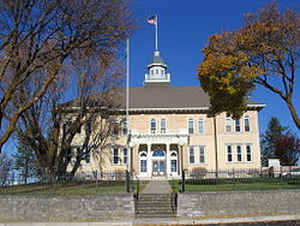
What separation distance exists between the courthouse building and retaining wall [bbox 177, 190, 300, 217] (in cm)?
2060

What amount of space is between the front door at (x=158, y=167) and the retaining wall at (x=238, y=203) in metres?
22.1

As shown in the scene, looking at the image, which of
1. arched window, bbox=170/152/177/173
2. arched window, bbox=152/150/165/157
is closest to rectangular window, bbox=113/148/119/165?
arched window, bbox=152/150/165/157

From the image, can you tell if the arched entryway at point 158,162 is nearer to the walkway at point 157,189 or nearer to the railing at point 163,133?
the railing at point 163,133

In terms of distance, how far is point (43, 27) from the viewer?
17.8 metres

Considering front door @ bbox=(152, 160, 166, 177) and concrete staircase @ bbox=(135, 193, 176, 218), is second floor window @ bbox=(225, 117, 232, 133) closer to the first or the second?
front door @ bbox=(152, 160, 166, 177)

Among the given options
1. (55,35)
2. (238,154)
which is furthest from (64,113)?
(238,154)

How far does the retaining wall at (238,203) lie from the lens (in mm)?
15711

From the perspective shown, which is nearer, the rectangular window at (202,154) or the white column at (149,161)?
the white column at (149,161)

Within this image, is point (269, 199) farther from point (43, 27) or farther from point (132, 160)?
point (132, 160)

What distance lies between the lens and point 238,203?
52.2ft

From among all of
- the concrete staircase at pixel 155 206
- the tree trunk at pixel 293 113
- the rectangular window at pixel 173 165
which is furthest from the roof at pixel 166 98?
the concrete staircase at pixel 155 206

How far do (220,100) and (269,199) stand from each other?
8.38 metres

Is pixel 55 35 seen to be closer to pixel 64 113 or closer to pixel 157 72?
pixel 64 113

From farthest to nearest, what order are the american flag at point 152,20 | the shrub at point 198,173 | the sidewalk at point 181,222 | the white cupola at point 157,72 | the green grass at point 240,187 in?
the white cupola at point 157,72
the american flag at point 152,20
the shrub at point 198,173
the green grass at point 240,187
the sidewalk at point 181,222
